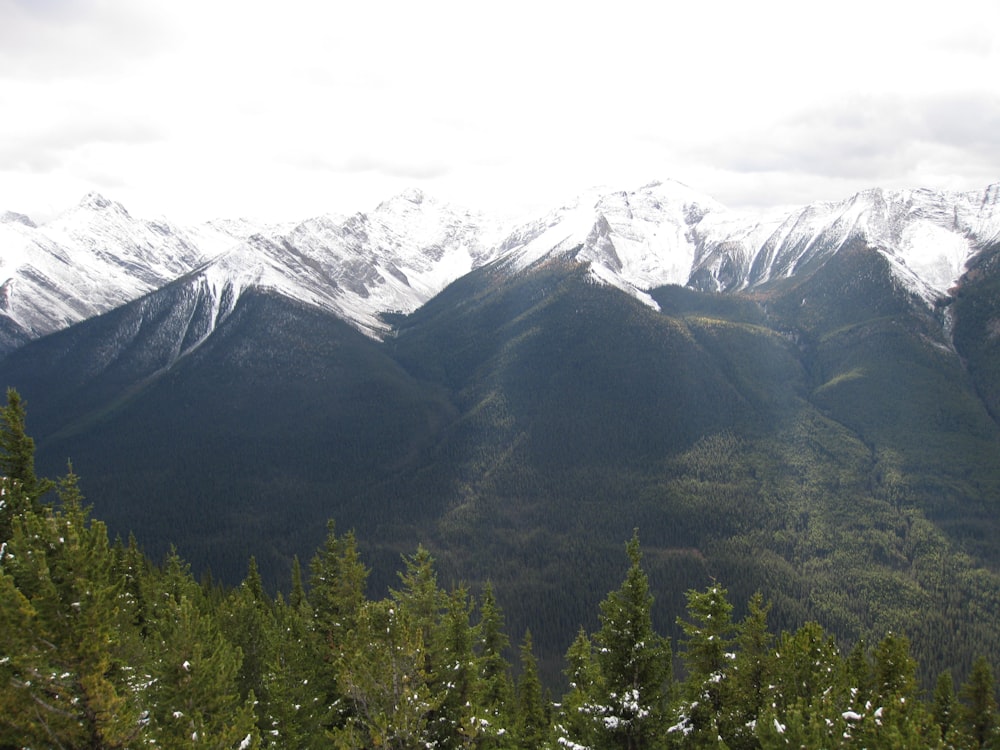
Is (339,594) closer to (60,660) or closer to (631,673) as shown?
(631,673)

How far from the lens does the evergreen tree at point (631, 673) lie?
3169cm

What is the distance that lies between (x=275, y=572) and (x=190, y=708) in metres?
169

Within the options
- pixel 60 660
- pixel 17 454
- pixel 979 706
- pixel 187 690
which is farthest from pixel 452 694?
pixel 979 706

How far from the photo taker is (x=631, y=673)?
32.5 m

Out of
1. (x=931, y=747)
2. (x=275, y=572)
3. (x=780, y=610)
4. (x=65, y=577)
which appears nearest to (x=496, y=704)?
(x=931, y=747)

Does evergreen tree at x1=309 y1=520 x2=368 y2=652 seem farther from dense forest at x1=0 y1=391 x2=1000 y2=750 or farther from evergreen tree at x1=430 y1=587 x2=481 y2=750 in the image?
evergreen tree at x1=430 y1=587 x2=481 y2=750

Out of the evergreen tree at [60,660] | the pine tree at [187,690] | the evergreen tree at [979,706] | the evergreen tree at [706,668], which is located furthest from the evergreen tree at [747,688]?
the evergreen tree at [60,660]

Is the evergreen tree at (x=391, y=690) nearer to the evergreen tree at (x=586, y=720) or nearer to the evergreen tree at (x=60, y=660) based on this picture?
the evergreen tree at (x=586, y=720)

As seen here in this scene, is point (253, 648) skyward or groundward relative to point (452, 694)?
groundward

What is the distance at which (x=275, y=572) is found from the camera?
181875 mm

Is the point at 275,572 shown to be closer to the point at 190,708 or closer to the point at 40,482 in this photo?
the point at 40,482

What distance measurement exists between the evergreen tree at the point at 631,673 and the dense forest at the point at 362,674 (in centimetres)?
9

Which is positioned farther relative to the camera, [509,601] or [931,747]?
[509,601]

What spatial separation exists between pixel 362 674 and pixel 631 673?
505 inches
